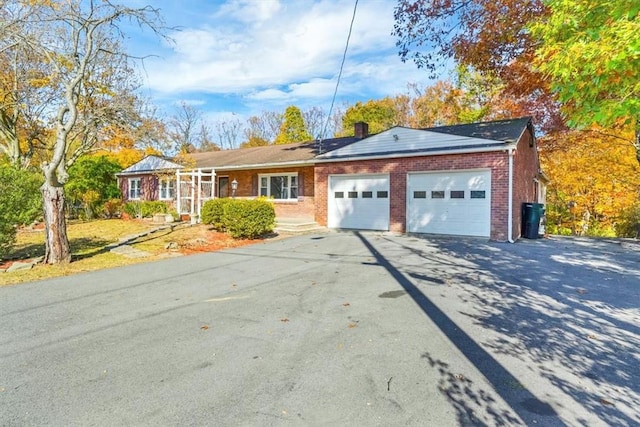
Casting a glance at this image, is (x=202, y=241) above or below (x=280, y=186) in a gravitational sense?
below

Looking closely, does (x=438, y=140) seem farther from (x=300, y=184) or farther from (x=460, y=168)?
(x=300, y=184)

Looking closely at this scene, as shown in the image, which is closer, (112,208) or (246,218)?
(246,218)

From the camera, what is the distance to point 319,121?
4269 cm

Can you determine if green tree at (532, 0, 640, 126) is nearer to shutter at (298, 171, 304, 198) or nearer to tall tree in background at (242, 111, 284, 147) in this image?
shutter at (298, 171, 304, 198)

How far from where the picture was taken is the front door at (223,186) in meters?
20.2

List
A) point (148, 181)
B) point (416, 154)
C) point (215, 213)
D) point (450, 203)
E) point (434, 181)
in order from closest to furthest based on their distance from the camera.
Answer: point (450, 203) < point (434, 181) < point (416, 154) < point (215, 213) < point (148, 181)

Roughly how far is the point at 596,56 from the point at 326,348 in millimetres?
4923

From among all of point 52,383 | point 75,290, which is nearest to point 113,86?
point 75,290

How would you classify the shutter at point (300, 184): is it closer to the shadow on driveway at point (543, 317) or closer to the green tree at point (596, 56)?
the shadow on driveway at point (543, 317)

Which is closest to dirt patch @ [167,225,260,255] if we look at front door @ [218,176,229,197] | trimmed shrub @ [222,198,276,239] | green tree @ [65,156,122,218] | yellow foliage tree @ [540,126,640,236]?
trimmed shrub @ [222,198,276,239]

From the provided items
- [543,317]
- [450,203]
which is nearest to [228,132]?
[450,203]

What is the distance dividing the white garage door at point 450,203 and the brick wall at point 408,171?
0.70 ft

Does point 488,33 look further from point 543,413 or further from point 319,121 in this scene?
point 319,121

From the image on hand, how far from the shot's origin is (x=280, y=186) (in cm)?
1827
